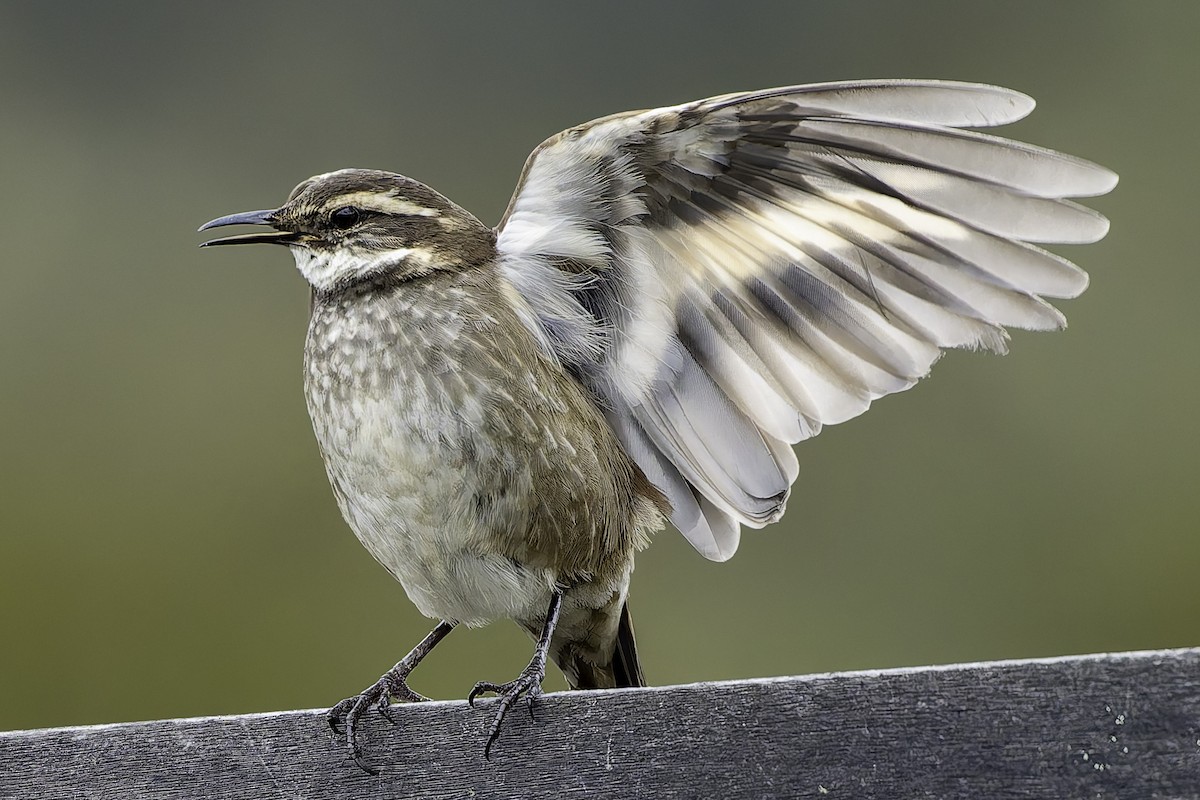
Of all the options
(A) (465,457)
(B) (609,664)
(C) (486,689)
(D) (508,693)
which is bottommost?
(B) (609,664)

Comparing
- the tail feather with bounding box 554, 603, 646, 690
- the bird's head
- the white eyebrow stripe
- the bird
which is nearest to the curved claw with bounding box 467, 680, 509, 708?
the bird

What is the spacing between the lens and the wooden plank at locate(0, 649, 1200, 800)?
81.4 inches

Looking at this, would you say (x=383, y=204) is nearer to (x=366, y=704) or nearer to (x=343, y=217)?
(x=343, y=217)

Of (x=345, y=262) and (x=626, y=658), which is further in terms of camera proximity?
(x=626, y=658)

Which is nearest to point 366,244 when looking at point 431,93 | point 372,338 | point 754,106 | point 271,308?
point 372,338

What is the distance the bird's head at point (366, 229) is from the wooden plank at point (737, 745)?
1.25m

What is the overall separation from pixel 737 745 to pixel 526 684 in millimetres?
501

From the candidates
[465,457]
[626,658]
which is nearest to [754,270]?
[465,457]

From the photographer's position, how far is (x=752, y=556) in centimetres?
620

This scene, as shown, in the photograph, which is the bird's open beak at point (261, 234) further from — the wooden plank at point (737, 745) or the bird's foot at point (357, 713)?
the wooden plank at point (737, 745)

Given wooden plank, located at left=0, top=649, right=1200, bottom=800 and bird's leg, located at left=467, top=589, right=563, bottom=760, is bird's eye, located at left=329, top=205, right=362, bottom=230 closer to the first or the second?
bird's leg, located at left=467, top=589, right=563, bottom=760

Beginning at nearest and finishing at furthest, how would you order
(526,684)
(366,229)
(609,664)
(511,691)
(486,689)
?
(511,691), (526,684), (486,689), (366,229), (609,664)

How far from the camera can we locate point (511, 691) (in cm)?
253

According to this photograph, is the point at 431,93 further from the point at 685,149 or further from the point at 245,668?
the point at 685,149
